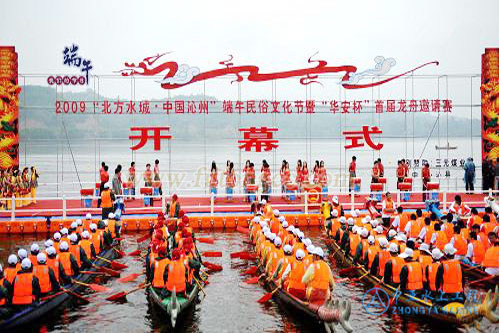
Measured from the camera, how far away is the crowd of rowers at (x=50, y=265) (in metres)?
11.6

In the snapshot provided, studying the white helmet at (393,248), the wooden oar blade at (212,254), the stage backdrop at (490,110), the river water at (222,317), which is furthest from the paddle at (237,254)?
the stage backdrop at (490,110)

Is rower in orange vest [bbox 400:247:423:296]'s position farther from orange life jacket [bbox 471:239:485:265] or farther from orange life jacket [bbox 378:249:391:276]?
orange life jacket [bbox 471:239:485:265]

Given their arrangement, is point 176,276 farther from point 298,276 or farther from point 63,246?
point 63,246

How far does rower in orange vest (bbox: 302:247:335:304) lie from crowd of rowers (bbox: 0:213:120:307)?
18.3 ft

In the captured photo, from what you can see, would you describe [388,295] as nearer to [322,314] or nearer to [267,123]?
[322,314]

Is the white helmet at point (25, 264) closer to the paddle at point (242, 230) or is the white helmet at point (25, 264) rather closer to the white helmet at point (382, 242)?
the white helmet at point (382, 242)

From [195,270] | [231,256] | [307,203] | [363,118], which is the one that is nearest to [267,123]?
[363,118]

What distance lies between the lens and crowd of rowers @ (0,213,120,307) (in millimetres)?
11625

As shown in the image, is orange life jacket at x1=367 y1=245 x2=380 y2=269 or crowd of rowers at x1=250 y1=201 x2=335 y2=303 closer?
crowd of rowers at x1=250 y1=201 x2=335 y2=303

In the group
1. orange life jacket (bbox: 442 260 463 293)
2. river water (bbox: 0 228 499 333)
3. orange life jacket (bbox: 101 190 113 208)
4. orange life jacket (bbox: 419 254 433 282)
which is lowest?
river water (bbox: 0 228 499 333)

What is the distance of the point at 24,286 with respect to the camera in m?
11.6

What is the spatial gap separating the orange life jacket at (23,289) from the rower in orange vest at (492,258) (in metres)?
10.8

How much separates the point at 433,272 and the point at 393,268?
1.09 meters

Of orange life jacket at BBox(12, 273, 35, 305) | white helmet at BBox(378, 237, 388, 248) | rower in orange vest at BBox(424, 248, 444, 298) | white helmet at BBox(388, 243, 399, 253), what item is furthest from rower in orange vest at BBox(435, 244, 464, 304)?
orange life jacket at BBox(12, 273, 35, 305)
